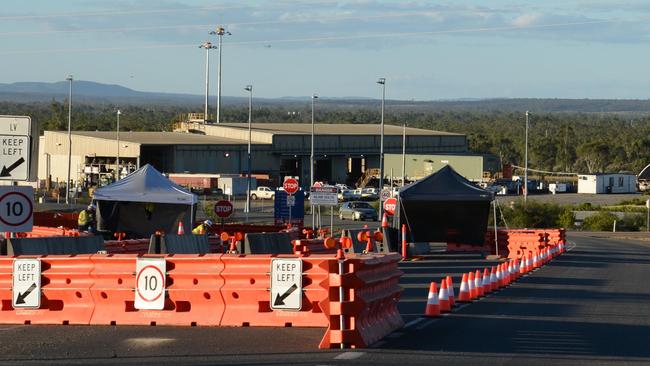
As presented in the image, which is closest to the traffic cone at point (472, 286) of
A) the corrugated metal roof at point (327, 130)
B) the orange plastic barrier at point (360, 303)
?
the orange plastic barrier at point (360, 303)

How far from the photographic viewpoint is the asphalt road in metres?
13.4

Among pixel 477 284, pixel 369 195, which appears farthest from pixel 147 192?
pixel 369 195

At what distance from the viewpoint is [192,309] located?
636 inches

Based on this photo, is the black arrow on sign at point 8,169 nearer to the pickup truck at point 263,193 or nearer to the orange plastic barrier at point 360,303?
the orange plastic barrier at point 360,303

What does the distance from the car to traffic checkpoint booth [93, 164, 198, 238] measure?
112ft

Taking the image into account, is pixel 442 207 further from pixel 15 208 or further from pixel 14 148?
pixel 15 208

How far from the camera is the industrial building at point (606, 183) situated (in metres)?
112

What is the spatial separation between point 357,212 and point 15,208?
55.4 meters

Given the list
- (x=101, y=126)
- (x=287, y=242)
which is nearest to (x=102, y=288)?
(x=287, y=242)

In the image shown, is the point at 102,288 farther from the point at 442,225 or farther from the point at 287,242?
the point at 442,225

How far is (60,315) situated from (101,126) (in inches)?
5407

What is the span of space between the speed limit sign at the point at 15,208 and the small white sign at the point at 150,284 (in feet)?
8.07

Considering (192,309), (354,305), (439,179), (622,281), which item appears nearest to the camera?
(354,305)

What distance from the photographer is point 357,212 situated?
72.8 metres
